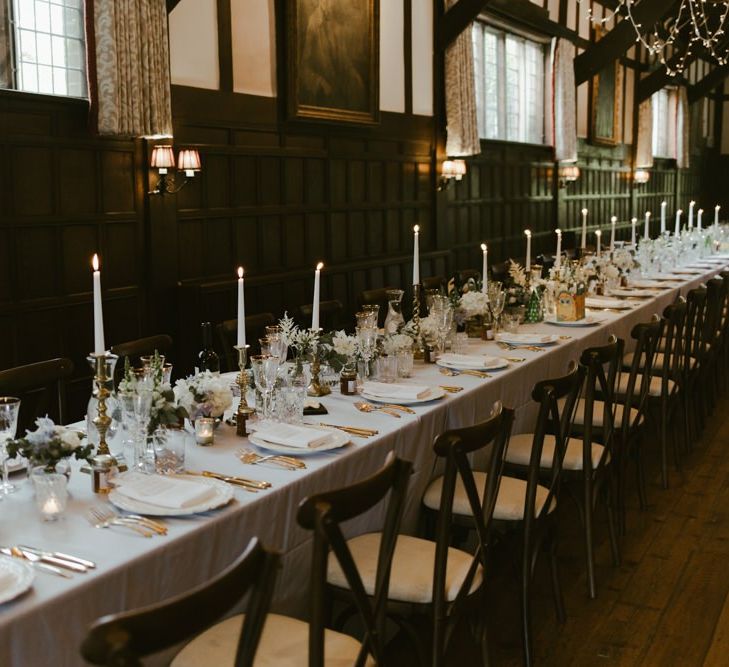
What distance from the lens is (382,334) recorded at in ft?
14.2

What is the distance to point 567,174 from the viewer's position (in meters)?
13.6

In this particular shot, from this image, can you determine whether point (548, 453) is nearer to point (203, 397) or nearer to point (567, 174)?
point (203, 397)

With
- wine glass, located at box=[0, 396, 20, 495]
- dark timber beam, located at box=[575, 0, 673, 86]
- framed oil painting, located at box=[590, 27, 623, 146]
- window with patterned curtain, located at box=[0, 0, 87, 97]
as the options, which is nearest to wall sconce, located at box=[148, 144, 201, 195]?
window with patterned curtain, located at box=[0, 0, 87, 97]

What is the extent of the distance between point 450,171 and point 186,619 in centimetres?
914

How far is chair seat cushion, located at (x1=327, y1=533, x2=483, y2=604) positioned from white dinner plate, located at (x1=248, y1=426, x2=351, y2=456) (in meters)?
0.34

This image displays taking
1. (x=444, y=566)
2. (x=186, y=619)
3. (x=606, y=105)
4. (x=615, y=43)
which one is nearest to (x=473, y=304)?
(x=444, y=566)

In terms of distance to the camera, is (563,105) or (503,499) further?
(563,105)

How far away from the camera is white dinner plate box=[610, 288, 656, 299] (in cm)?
704

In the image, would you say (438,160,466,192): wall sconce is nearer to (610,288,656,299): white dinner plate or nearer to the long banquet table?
(610,288,656,299): white dinner plate

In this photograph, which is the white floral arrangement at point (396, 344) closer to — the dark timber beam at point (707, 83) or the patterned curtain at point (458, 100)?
the patterned curtain at point (458, 100)

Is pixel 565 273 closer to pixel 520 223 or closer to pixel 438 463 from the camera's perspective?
pixel 438 463

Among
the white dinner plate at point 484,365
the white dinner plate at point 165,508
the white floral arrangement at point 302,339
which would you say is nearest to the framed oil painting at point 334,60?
the white dinner plate at point 484,365

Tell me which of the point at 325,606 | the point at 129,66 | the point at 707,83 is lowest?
the point at 325,606

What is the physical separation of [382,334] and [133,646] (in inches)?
118
